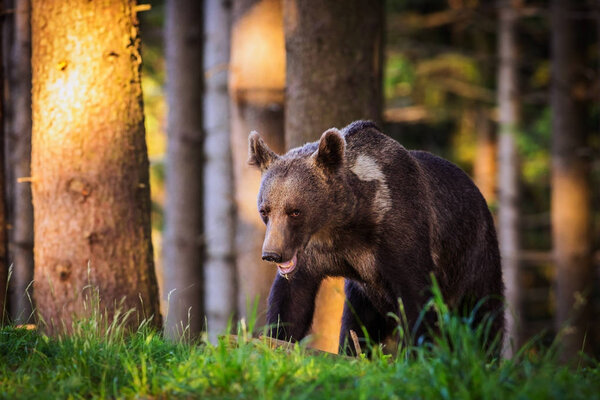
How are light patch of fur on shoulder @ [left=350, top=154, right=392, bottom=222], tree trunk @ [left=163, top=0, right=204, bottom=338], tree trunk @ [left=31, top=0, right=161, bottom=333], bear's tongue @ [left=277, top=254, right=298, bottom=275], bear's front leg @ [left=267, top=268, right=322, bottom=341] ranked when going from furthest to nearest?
tree trunk @ [left=163, top=0, right=204, bottom=338] < tree trunk @ [left=31, top=0, right=161, bottom=333] < bear's front leg @ [left=267, top=268, right=322, bottom=341] < light patch of fur on shoulder @ [left=350, top=154, right=392, bottom=222] < bear's tongue @ [left=277, top=254, right=298, bottom=275]

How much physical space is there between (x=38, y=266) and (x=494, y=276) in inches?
141

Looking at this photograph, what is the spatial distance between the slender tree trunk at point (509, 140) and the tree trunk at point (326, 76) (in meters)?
9.49

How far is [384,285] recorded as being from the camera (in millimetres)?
5305

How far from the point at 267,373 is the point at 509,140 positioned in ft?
45.1

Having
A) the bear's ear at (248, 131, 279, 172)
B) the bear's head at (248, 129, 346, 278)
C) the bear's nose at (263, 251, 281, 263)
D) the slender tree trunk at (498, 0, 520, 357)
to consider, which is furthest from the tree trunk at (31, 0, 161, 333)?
the slender tree trunk at (498, 0, 520, 357)

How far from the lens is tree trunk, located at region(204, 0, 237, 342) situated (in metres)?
12.8

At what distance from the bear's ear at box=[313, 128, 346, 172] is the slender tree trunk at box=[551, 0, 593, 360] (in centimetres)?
867

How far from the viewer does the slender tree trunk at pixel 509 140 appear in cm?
1603

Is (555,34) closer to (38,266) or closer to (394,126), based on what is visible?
(394,126)

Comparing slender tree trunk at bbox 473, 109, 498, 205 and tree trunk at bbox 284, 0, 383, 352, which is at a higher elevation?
tree trunk at bbox 284, 0, 383, 352

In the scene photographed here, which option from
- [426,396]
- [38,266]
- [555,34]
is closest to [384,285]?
[426,396]

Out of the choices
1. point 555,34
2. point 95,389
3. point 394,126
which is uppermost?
point 555,34

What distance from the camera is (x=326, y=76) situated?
702 centimetres

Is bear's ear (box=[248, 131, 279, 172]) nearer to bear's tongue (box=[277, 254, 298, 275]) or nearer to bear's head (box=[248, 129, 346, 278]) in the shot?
bear's head (box=[248, 129, 346, 278])
